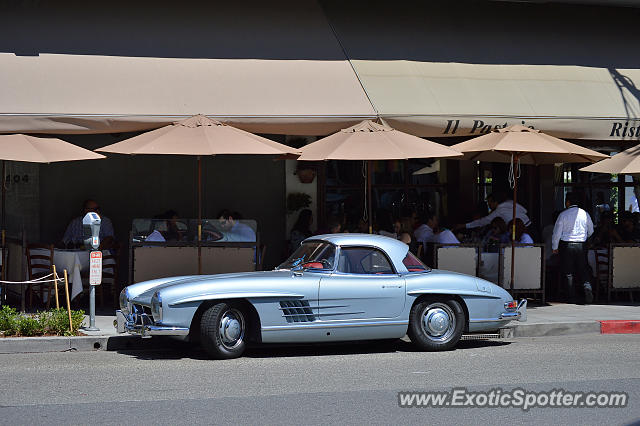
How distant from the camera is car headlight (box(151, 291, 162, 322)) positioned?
31.6 ft

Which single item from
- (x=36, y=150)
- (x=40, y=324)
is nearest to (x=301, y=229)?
(x=36, y=150)

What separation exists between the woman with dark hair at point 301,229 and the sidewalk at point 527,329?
407cm

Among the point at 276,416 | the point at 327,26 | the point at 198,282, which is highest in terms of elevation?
the point at 327,26

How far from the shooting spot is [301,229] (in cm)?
1633

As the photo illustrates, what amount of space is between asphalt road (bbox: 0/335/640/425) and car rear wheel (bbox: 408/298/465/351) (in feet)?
0.59

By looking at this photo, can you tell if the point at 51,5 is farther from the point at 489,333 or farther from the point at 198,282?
the point at 489,333

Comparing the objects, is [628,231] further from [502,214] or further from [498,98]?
[498,98]

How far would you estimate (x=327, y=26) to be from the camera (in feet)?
51.7

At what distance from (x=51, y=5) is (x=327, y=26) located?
4502 mm

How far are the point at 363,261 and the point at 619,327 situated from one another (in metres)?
4.30

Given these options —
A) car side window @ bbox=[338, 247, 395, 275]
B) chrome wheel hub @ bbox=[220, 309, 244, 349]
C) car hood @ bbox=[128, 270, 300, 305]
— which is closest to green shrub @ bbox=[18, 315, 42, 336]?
car hood @ bbox=[128, 270, 300, 305]

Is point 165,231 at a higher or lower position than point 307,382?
higher

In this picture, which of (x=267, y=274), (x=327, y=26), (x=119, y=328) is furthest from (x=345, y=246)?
(x=327, y=26)

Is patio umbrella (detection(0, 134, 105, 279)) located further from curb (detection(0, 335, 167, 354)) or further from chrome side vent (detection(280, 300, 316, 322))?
chrome side vent (detection(280, 300, 316, 322))
